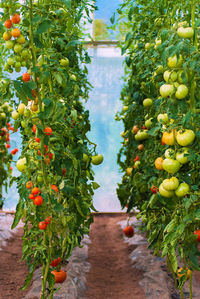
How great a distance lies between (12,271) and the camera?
3045mm

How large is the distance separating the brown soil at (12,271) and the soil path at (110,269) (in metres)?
0.53

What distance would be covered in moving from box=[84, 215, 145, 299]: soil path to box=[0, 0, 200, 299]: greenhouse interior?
0.04 feet

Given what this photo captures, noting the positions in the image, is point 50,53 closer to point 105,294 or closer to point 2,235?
point 105,294

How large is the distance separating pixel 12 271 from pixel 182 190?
1.97 meters

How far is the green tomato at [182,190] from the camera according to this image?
1685 millimetres

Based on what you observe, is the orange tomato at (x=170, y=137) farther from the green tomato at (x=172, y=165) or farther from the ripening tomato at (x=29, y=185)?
the ripening tomato at (x=29, y=185)

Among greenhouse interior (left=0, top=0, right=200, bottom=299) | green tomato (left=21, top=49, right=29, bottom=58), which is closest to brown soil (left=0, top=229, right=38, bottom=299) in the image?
greenhouse interior (left=0, top=0, right=200, bottom=299)

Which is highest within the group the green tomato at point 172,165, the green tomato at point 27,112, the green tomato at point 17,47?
the green tomato at point 17,47

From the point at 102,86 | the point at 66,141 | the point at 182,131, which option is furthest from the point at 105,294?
the point at 102,86

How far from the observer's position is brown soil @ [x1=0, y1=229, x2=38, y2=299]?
261 cm

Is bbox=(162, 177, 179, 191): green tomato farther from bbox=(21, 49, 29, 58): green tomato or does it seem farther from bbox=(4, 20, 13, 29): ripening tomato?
bbox=(4, 20, 13, 29): ripening tomato

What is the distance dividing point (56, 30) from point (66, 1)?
0.33 metres

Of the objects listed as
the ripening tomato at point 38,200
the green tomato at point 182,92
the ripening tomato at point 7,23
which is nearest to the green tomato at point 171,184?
the green tomato at point 182,92

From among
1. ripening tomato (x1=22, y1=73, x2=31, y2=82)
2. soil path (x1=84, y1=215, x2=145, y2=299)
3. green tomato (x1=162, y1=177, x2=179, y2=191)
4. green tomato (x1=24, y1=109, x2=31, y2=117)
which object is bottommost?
soil path (x1=84, y1=215, x2=145, y2=299)
